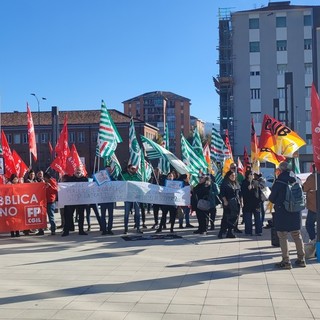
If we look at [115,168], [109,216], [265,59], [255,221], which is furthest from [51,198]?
[265,59]

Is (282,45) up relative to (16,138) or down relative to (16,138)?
up

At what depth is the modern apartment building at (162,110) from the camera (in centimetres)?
14338

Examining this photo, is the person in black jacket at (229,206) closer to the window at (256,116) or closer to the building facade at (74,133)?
the window at (256,116)

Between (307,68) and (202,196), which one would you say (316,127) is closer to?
(202,196)

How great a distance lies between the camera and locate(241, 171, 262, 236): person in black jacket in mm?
13266

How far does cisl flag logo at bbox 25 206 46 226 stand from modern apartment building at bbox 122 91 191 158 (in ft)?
418

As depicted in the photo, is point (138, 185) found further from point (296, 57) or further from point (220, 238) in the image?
point (296, 57)

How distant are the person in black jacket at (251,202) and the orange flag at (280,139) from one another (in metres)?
1.05

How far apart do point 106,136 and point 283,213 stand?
7.26m

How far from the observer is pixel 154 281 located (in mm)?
7871

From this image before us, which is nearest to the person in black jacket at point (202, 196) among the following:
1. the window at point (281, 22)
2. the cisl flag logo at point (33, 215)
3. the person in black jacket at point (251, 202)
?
the person in black jacket at point (251, 202)

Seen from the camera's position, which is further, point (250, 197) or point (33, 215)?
point (33, 215)

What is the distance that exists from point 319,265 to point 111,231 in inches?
251

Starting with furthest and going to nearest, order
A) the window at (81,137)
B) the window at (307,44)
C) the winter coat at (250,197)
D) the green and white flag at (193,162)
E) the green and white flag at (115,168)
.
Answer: the window at (81,137) < the window at (307,44) < the green and white flag at (193,162) < the green and white flag at (115,168) < the winter coat at (250,197)
